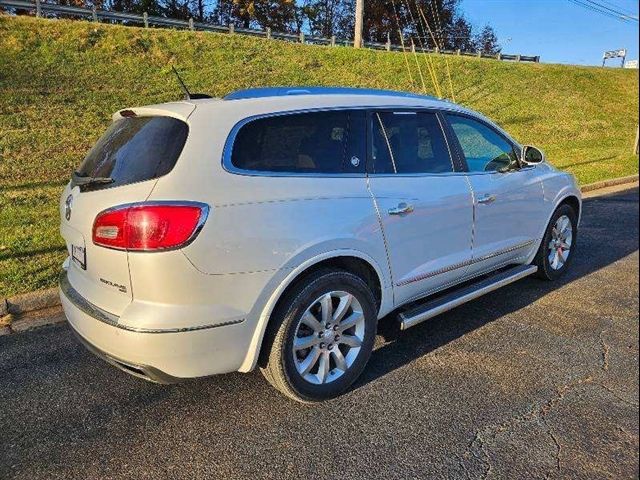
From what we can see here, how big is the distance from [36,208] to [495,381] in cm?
596

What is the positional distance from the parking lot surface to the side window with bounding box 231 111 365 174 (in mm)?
1359

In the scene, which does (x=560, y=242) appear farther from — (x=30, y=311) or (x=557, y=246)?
(x=30, y=311)

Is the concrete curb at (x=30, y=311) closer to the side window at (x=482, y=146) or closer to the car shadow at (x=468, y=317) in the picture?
the side window at (x=482, y=146)

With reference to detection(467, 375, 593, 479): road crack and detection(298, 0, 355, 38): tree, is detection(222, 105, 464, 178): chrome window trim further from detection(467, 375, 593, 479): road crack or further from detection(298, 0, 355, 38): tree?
detection(298, 0, 355, 38): tree

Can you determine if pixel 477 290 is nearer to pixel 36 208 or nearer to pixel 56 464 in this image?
pixel 56 464

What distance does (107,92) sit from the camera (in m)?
11.8

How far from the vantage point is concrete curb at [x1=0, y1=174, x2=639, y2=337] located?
395 cm

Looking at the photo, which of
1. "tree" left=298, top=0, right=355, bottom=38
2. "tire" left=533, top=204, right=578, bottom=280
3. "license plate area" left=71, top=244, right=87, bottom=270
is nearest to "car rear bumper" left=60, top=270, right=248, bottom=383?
"license plate area" left=71, top=244, right=87, bottom=270

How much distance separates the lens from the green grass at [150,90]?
6004 mm

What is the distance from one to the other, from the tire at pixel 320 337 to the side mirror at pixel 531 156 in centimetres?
213

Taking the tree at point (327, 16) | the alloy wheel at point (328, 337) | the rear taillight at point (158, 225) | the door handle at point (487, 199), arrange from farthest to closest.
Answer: the tree at point (327, 16), the door handle at point (487, 199), the alloy wheel at point (328, 337), the rear taillight at point (158, 225)

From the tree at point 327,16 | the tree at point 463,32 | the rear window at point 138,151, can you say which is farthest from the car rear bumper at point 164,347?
the tree at point 327,16

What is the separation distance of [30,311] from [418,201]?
11.0 ft

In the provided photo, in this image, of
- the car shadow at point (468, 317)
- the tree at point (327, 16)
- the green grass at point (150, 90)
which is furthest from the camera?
the tree at point (327, 16)
